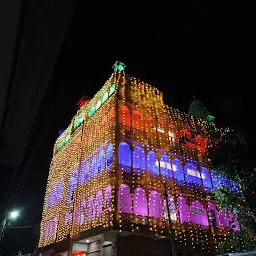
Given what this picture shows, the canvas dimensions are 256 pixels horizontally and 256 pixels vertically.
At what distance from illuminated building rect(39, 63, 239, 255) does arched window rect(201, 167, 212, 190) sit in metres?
0.10

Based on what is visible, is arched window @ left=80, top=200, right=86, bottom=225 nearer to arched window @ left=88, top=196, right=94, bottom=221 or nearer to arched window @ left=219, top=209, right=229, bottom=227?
arched window @ left=88, top=196, right=94, bottom=221

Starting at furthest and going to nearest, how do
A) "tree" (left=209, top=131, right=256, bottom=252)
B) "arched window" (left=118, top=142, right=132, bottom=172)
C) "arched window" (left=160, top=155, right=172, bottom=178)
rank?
"arched window" (left=160, top=155, right=172, bottom=178) < "arched window" (left=118, top=142, right=132, bottom=172) < "tree" (left=209, top=131, right=256, bottom=252)

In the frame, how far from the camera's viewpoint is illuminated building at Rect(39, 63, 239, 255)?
14.5 m

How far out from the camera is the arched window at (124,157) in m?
15.7

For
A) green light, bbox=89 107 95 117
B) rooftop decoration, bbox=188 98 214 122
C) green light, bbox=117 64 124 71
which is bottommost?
green light, bbox=89 107 95 117

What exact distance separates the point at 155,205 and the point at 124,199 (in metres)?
2.26

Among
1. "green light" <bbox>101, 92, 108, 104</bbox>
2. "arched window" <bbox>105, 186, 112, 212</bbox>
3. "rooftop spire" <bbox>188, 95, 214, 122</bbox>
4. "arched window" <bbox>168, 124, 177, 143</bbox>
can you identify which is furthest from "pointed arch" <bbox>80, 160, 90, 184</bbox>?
"rooftop spire" <bbox>188, 95, 214, 122</bbox>

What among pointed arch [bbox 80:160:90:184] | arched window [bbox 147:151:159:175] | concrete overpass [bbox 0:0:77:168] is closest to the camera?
concrete overpass [bbox 0:0:77:168]

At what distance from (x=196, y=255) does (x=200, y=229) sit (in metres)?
1.66

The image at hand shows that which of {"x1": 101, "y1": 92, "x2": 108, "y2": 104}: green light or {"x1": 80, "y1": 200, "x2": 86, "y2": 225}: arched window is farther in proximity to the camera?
{"x1": 101, "y1": 92, "x2": 108, "y2": 104}: green light

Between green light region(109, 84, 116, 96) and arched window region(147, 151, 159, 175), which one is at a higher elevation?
green light region(109, 84, 116, 96)

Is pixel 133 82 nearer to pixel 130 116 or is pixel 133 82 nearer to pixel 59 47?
pixel 130 116

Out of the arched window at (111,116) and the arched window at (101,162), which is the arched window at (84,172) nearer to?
the arched window at (101,162)

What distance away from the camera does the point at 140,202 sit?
15.3 metres
